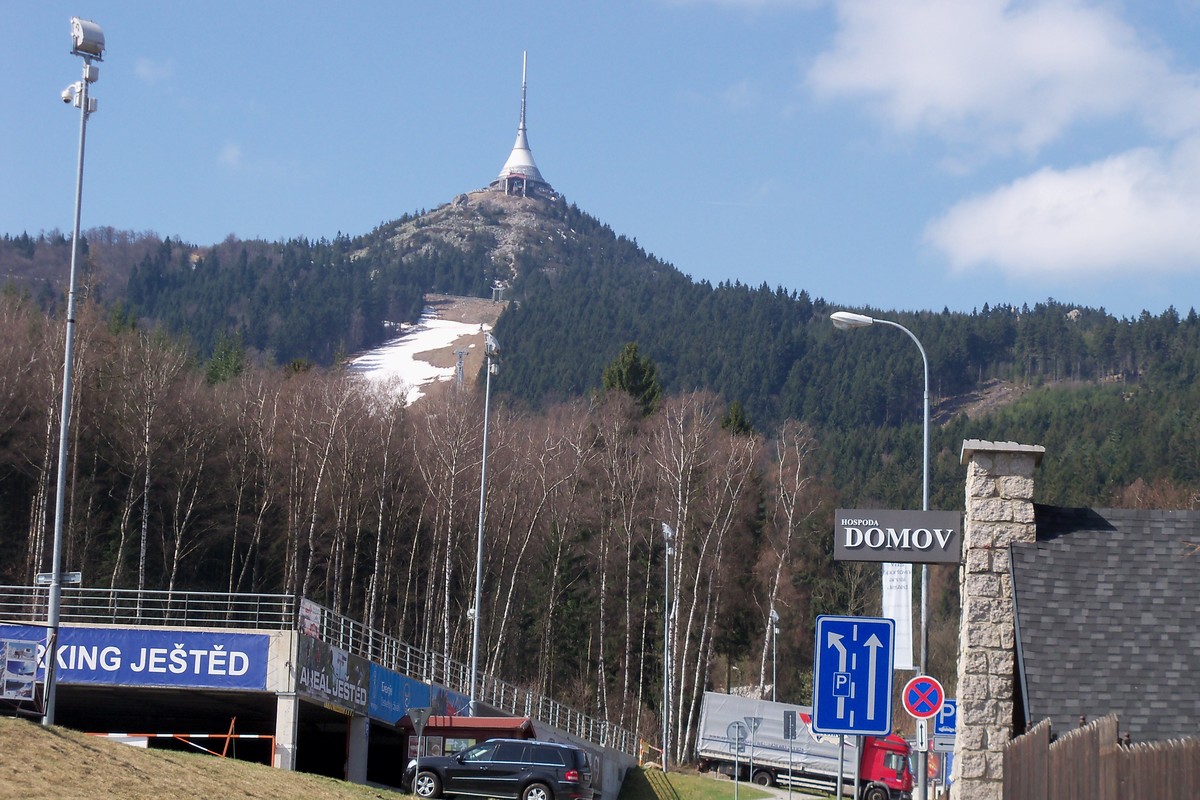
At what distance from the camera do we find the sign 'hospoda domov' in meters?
15.5

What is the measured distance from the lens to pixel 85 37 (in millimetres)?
24469

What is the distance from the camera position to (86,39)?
24516 millimetres

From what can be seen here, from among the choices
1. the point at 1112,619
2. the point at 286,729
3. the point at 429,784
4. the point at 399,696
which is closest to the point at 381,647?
the point at 399,696

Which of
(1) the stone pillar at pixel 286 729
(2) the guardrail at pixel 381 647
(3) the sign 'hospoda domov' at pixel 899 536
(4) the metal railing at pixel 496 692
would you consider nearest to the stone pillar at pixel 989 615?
(3) the sign 'hospoda domov' at pixel 899 536

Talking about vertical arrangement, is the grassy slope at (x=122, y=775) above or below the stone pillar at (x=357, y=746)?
above

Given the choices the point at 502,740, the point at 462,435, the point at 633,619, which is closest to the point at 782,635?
the point at 633,619

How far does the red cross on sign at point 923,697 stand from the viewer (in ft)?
68.8

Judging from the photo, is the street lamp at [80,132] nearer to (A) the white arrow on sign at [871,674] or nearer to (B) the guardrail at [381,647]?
(B) the guardrail at [381,647]

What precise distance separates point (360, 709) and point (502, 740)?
764 centimetres

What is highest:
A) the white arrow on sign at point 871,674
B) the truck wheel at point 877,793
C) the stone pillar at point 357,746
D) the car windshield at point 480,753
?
the white arrow on sign at point 871,674

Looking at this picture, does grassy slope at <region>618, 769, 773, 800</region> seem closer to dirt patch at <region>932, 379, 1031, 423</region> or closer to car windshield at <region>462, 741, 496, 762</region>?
car windshield at <region>462, 741, 496, 762</region>

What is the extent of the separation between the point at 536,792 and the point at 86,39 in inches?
640

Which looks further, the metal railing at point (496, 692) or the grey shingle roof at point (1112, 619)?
the metal railing at point (496, 692)

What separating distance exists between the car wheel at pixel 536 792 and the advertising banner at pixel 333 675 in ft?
20.9
